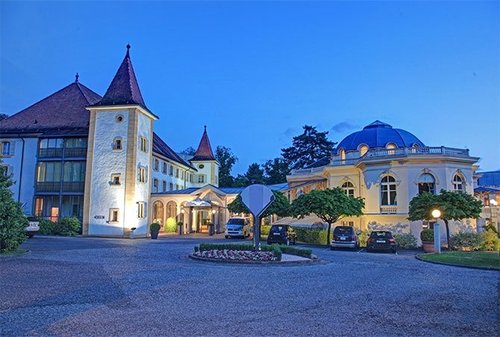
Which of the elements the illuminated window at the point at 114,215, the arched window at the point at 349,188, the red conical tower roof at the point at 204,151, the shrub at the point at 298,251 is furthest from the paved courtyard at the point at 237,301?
the red conical tower roof at the point at 204,151

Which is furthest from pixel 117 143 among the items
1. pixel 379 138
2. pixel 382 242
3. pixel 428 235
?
pixel 428 235

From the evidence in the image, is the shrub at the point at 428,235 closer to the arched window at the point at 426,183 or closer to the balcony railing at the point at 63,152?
the arched window at the point at 426,183

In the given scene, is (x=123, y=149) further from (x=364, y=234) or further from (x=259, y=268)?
(x=259, y=268)

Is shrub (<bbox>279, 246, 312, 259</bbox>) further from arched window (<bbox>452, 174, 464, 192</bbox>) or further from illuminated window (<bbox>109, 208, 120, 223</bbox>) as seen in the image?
illuminated window (<bbox>109, 208, 120, 223</bbox>)

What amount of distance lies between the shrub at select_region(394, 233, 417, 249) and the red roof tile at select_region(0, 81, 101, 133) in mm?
30078

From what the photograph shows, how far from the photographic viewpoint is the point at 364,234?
3161 cm

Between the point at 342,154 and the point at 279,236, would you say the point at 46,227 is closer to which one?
the point at 279,236

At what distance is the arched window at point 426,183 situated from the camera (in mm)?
30469

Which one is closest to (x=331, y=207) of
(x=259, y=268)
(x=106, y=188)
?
(x=259, y=268)

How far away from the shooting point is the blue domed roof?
122 ft

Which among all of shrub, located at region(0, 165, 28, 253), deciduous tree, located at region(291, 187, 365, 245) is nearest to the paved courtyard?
shrub, located at region(0, 165, 28, 253)

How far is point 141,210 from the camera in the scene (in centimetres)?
3719

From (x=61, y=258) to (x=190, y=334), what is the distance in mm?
12493

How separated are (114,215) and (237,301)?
2953cm
